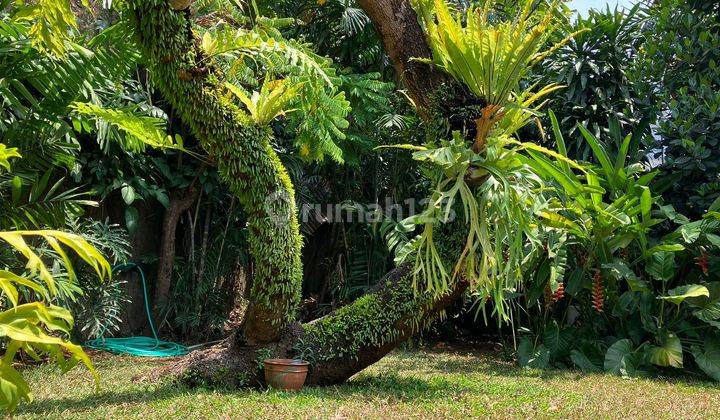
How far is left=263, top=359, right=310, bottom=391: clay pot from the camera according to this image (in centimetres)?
428

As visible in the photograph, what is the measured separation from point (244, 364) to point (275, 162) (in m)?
1.29

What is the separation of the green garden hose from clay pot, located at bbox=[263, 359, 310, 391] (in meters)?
2.46

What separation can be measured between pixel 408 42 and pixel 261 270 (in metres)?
1.93

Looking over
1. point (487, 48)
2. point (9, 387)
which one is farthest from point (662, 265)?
point (9, 387)

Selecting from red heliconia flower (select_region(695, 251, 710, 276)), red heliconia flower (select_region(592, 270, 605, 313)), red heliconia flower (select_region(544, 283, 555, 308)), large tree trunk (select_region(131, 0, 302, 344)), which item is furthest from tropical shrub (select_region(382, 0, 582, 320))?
red heliconia flower (select_region(695, 251, 710, 276))

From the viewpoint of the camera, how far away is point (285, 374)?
4.28 metres

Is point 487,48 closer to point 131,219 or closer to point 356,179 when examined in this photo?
point 356,179

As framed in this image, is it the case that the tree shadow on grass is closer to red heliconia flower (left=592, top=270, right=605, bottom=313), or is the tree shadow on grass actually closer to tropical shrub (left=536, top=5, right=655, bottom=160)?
red heliconia flower (left=592, top=270, right=605, bottom=313)

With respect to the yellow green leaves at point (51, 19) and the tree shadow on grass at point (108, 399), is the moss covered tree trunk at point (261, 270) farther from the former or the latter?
the yellow green leaves at point (51, 19)

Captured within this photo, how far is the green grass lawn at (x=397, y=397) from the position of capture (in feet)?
12.3

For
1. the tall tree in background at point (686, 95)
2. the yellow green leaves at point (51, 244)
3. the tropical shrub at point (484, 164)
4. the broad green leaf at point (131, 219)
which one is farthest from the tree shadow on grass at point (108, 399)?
the tall tree in background at point (686, 95)

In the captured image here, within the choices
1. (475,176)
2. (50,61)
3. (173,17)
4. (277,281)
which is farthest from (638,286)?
(50,61)

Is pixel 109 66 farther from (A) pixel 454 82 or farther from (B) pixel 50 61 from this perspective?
(A) pixel 454 82

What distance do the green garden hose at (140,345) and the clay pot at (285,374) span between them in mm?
2459
